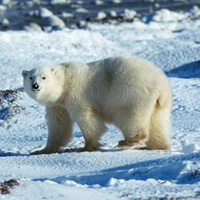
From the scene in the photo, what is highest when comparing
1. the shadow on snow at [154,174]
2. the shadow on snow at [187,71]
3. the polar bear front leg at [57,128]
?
the shadow on snow at [154,174]

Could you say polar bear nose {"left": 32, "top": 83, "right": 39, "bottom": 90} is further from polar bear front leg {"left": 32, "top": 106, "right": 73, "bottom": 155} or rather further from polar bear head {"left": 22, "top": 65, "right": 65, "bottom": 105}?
polar bear front leg {"left": 32, "top": 106, "right": 73, "bottom": 155}

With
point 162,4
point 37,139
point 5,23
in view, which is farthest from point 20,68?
→ point 162,4

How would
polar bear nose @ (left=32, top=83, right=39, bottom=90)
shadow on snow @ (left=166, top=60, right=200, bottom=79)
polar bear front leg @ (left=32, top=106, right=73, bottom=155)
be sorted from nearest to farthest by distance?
polar bear nose @ (left=32, top=83, right=39, bottom=90)
polar bear front leg @ (left=32, top=106, right=73, bottom=155)
shadow on snow @ (left=166, top=60, right=200, bottom=79)

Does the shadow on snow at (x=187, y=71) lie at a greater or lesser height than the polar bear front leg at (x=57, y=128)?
lesser

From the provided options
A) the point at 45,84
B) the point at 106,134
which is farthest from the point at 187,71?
the point at 45,84

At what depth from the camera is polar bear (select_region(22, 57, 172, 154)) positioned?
217 inches

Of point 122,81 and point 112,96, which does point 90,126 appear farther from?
point 122,81

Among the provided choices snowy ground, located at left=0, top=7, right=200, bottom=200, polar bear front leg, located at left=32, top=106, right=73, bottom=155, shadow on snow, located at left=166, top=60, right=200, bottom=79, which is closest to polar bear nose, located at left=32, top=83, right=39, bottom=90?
polar bear front leg, located at left=32, top=106, right=73, bottom=155

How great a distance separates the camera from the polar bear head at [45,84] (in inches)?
225

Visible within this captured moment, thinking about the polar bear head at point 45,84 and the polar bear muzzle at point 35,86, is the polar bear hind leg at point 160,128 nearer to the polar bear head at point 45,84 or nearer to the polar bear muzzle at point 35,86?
the polar bear head at point 45,84

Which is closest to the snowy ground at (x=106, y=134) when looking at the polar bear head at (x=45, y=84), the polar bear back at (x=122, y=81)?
the polar bear back at (x=122, y=81)

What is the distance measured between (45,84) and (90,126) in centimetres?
66

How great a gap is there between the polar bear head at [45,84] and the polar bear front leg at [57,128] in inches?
10.1

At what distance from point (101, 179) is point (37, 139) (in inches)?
126
